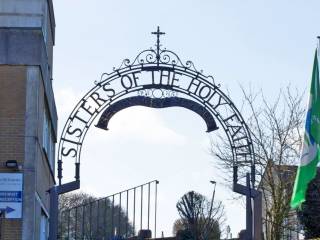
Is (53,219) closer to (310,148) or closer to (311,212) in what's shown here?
(310,148)

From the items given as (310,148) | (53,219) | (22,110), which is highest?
(22,110)

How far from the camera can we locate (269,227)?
27.7 meters

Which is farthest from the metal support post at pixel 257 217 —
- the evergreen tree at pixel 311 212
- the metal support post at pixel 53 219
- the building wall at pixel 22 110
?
the evergreen tree at pixel 311 212

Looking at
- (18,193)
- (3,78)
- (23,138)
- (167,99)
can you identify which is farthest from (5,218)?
(167,99)

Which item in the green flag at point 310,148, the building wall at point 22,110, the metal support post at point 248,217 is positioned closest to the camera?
the green flag at point 310,148

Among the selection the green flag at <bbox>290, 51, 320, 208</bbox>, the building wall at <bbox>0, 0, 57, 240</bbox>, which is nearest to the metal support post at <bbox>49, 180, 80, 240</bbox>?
the building wall at <bbox>0, 0, 57, 240</bbox>

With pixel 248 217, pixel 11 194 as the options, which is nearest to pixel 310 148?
pixel 248 217

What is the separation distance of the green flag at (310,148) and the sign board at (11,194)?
7810 mm

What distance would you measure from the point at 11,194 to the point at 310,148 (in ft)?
27.2

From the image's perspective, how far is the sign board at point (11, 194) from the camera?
20203 mm

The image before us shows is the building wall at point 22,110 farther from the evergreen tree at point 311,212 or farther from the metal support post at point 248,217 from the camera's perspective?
the evergreen tree at point 311,212

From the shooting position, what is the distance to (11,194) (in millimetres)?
20344

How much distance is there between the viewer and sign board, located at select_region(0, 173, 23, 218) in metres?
20.2

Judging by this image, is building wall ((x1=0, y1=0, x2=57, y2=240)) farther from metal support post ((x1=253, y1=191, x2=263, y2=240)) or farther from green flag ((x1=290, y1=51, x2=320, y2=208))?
green flag ((x1=290, y1=51, x2=320, y2=208))
